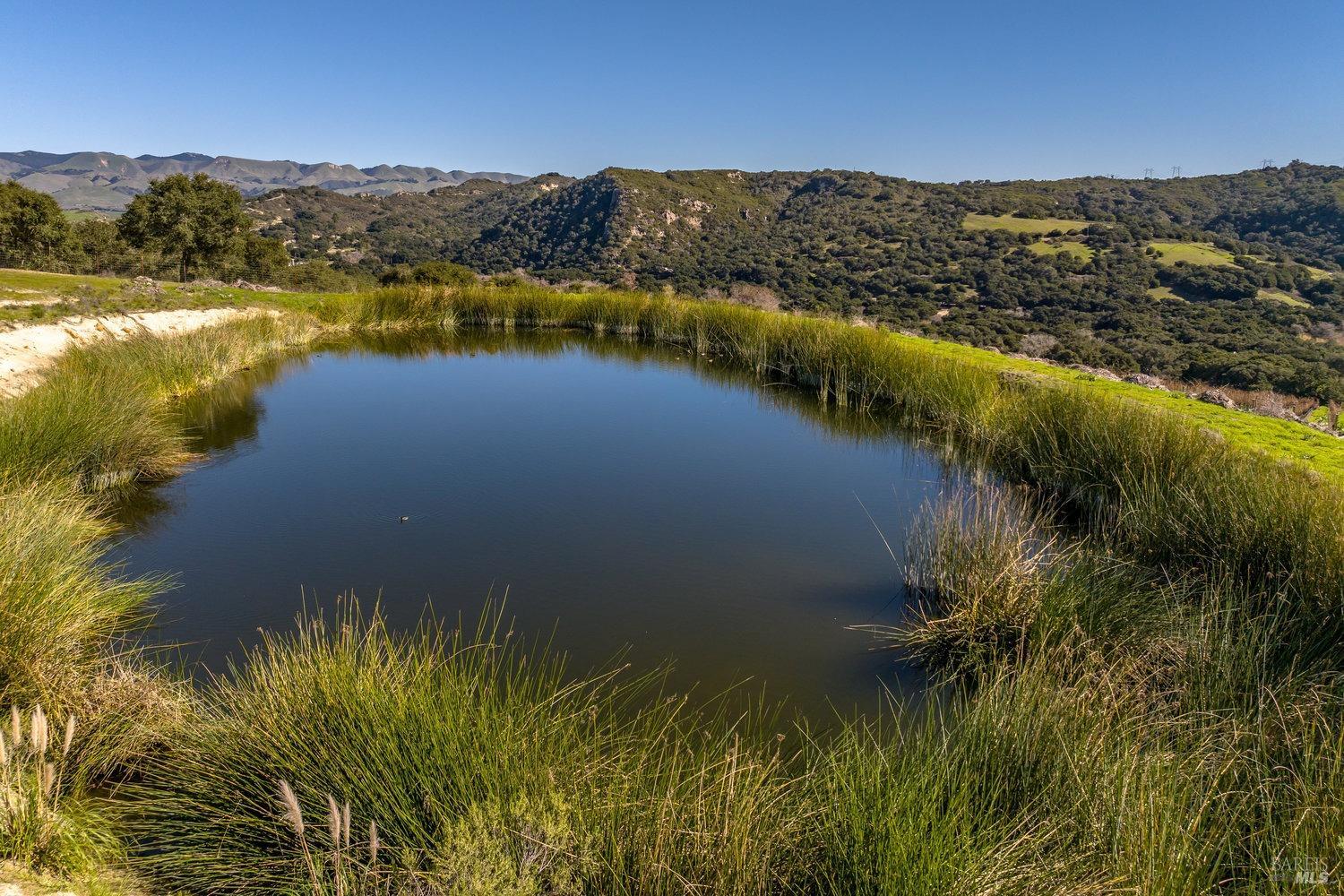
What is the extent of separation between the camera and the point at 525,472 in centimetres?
697

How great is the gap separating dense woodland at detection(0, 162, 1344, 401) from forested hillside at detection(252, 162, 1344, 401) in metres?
0.17

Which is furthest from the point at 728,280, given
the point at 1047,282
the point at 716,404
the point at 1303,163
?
the point at 1303,163

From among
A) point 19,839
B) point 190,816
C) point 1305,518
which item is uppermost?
point 1305,518

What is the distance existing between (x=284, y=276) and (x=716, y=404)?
94.1 feet

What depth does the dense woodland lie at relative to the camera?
2372 centimetres

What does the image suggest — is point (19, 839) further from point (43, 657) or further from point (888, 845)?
point (888, 845)

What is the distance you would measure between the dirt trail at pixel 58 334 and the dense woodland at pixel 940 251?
1021 cm

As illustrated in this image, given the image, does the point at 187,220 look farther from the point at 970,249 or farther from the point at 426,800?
the point at 970,249

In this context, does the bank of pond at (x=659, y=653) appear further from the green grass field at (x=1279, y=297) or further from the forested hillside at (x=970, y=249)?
the green grass field at (x=1279, y=297)

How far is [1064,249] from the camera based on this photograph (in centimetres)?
3725

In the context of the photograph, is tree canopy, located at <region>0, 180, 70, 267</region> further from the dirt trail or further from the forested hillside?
the dirt trail

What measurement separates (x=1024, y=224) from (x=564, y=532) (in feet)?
154

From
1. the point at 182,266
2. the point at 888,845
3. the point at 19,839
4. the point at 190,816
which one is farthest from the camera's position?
the point at 182,266

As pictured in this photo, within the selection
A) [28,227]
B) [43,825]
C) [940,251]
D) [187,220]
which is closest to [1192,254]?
[940,251]
